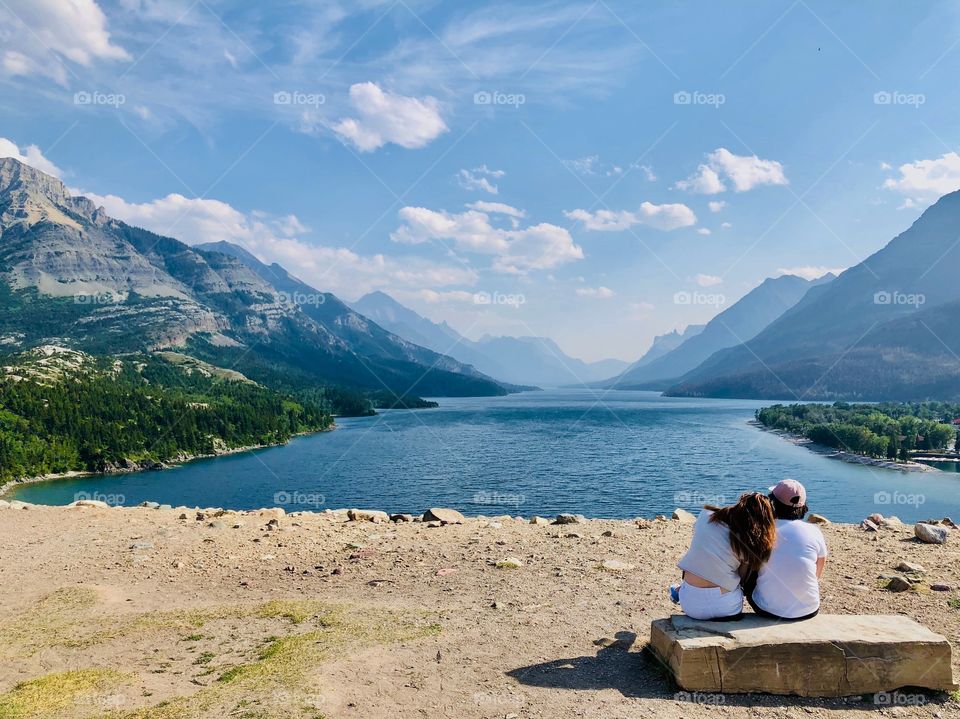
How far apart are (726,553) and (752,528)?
0.53m

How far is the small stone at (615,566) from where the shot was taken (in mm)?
14231

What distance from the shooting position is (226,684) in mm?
8773

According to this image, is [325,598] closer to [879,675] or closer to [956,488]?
[879,675]

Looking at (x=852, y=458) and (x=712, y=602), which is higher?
(x=712, y=602)

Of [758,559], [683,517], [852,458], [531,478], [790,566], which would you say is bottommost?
[852,458]

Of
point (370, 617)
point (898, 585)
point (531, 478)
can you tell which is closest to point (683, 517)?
point (898, 585)

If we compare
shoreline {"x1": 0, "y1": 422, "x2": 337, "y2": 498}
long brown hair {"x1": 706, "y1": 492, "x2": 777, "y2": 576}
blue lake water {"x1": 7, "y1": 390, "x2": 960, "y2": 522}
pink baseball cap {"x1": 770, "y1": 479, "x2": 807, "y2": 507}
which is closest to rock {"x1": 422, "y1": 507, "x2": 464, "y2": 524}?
long brown hair {"x1": 706, "y1": 492, "x2": 777, "y2": 576}

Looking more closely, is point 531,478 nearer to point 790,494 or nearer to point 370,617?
point 370,617

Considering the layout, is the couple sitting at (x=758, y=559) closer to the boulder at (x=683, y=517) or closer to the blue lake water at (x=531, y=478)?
the boulder at (x=683, y=517)

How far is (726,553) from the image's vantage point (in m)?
8.19

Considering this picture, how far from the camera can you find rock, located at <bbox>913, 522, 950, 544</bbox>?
16.1m

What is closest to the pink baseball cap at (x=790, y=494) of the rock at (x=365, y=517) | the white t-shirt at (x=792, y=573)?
the white t-shirt at (x=792, y=573)

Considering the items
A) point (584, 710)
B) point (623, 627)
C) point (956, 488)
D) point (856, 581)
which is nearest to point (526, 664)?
point (584, 710)

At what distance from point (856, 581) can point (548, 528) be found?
890 cm
